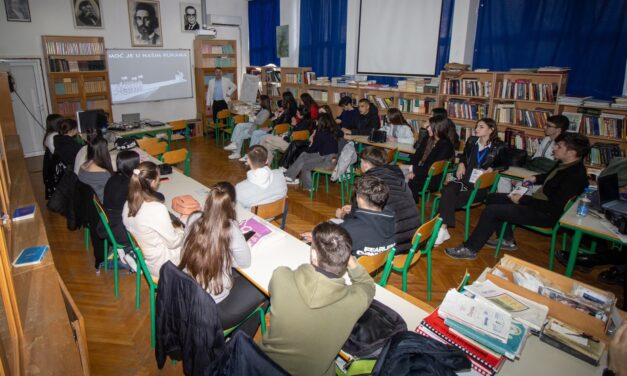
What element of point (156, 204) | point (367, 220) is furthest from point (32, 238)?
point (367, 220)

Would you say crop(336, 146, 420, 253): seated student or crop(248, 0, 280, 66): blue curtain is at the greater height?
crop(248, 0, 280, 66): blue curtain

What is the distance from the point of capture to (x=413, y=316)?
197 cm

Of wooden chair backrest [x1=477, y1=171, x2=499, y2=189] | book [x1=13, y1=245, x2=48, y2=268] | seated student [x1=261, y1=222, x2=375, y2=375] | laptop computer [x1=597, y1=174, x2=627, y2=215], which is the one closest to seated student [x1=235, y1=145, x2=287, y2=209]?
book [x1=13, y1=245, x2=48, y2=268]

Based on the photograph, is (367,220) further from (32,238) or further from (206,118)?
(206,118)

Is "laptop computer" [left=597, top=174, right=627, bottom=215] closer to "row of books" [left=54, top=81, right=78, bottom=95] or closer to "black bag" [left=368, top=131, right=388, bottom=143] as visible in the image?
"black bag" [left=368, top=131, right=388, bottom=143]

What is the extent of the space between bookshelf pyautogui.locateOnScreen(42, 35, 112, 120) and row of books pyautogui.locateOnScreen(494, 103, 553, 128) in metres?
7.87

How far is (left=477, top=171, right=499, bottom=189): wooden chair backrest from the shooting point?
4.02 metres

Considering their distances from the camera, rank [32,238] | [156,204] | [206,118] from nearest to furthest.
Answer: [32,238]
[156,204]
[206,118]

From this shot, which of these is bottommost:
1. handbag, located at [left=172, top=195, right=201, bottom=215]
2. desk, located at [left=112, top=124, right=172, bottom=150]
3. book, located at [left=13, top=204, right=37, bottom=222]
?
handbag, located at [left=172, top=195, right=201, bottom=215]

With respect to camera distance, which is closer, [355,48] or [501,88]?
[501,88]

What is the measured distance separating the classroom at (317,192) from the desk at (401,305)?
0.04 ft

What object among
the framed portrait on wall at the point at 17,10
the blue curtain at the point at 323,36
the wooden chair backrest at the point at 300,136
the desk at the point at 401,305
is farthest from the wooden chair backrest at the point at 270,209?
the framed portrait on wall at the point at 17,10

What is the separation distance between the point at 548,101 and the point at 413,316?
15.5ft

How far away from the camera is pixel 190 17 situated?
9281 mm
